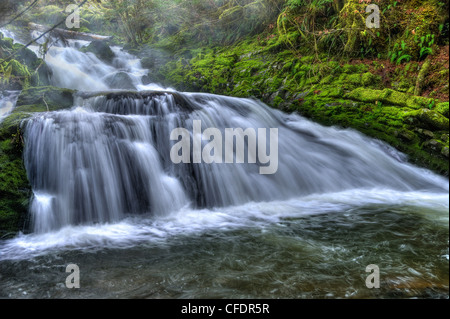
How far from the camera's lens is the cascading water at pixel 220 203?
95.3 inches

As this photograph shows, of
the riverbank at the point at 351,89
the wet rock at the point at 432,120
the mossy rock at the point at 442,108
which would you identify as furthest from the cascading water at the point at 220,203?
the mossy rock at the point at 442,108

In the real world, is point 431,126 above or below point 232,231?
above

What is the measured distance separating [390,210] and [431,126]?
2.06 metres

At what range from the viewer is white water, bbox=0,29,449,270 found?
356cm

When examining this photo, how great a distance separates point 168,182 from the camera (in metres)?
4.50

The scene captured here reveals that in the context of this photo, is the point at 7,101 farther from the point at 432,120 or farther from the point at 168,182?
the point at 432,120

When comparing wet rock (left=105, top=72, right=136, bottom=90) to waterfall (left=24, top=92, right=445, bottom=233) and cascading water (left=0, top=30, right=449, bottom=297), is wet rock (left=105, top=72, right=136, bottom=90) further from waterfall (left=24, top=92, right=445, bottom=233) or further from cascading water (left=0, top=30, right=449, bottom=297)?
waterfall (left=24, top=92, right=445, bottom=233)

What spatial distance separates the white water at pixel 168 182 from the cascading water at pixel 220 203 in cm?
2

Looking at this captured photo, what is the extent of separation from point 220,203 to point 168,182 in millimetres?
957

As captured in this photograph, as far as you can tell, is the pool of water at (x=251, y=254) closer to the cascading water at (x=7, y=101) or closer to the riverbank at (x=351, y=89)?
the riverbank at (x=351, y=89)

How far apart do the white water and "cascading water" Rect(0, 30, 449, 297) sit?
19mm

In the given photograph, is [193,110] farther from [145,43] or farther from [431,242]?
[145,43]
